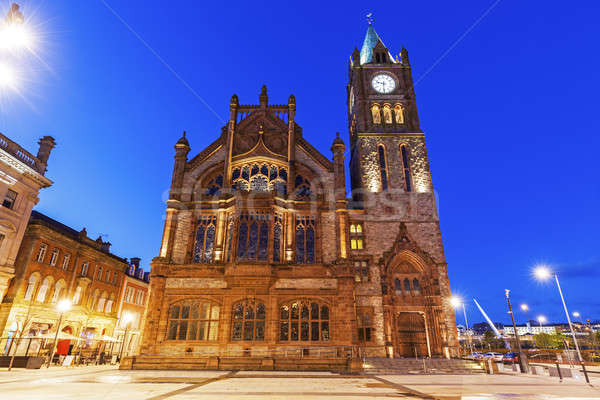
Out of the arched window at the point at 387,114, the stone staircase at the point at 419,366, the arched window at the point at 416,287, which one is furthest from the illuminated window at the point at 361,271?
the arched window at the point at 387,114

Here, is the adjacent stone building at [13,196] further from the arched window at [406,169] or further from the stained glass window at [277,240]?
the arched window at [406,169]

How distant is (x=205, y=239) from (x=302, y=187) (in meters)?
10.7

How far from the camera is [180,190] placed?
3400cm

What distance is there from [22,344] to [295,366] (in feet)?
88.2

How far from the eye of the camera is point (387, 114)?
44688mm

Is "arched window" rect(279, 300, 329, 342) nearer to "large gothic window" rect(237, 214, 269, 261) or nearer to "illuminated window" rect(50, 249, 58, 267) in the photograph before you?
"large gothic window" rect(237, 214, 269, 261)

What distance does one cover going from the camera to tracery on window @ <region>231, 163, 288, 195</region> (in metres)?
34.2

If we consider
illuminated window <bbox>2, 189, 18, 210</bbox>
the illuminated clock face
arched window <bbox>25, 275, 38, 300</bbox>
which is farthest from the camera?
the illuminated clock face

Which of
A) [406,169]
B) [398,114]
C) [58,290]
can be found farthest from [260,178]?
[58,290]

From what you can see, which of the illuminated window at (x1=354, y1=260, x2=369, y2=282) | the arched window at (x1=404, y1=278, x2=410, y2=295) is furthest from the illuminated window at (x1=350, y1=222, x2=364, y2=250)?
the arched window at (x1=404, y1=278, x2=410, y2=295)

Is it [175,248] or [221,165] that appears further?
[221,165]

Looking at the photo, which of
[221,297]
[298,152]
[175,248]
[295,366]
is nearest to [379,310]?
[295,366]

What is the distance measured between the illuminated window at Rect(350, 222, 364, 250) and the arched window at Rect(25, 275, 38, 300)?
1262 inches

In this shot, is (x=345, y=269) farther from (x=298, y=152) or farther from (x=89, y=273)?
(x=89, y=273)
